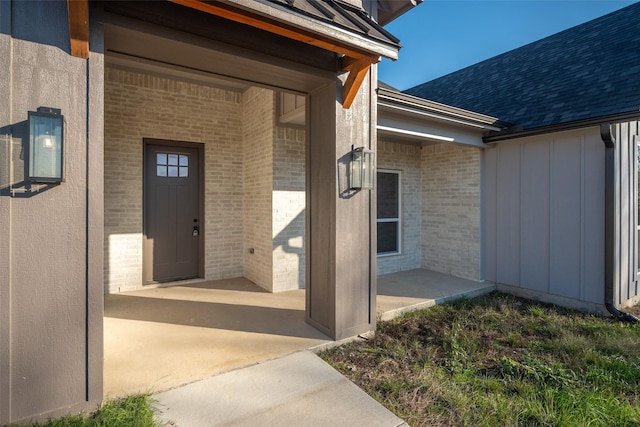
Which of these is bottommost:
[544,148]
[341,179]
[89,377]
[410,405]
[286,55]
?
[410,405]

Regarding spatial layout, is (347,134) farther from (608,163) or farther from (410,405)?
(608,163)

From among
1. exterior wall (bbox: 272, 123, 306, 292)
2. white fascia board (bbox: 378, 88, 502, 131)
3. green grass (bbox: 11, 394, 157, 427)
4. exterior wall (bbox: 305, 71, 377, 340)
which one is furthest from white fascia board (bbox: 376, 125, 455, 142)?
green grass (bbox: 11, 394, 157, 427)

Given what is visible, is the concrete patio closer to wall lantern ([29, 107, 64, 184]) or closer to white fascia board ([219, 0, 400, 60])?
wall lantern ([29, 107, 64, 184])

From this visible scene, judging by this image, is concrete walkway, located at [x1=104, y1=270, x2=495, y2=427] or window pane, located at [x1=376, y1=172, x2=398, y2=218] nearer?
concrete walkway, located at [x1=104, y1=270, x2=495, y2=427]

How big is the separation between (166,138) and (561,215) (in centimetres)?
653

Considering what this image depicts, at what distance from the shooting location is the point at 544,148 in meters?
5.35

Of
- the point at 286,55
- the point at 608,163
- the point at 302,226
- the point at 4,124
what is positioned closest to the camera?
the point at 4,124

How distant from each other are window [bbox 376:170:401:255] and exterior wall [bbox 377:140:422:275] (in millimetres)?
106

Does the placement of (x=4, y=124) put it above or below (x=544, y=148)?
below

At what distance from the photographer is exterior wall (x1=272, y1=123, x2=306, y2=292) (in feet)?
17.7

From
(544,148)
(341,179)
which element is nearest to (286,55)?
(341,179)

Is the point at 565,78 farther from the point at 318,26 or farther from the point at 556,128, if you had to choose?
the point at 318,26

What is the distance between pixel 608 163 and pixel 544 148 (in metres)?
0.92

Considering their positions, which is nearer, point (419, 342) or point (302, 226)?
point (419, 342)
